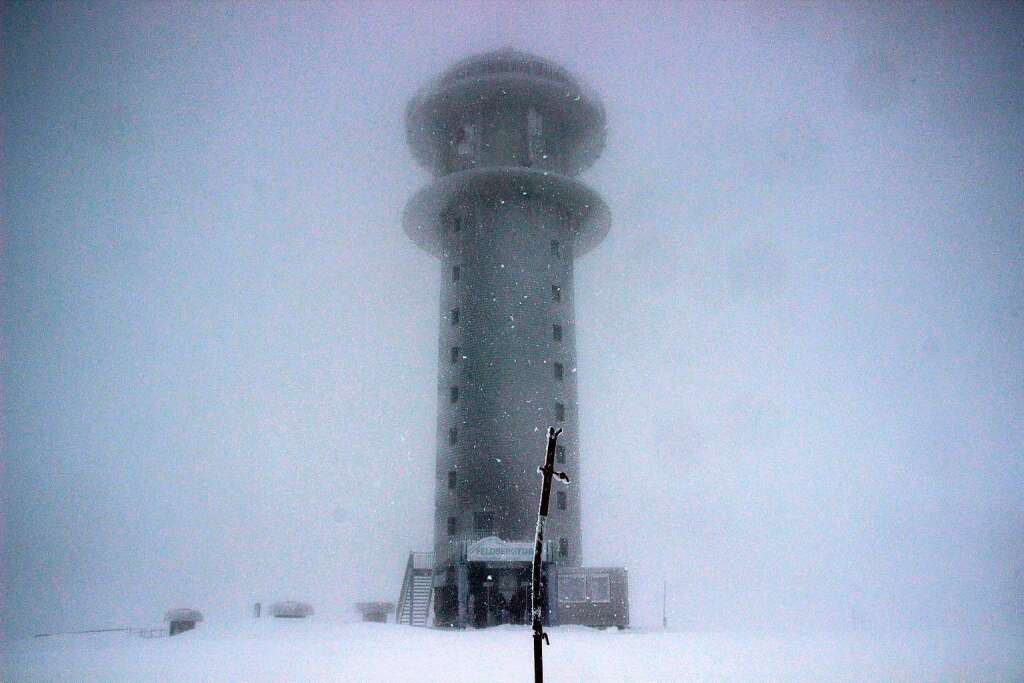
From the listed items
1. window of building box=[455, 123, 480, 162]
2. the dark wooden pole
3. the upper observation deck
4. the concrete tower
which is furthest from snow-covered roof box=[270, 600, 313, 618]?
the dark wooden pole

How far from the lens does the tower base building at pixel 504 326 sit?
3888 centimetres

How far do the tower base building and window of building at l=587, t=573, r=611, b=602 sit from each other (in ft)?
0.21

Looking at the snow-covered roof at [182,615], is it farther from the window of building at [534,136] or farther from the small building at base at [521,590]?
the window of building at [534,136]

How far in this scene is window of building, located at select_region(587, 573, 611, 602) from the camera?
3853 cm

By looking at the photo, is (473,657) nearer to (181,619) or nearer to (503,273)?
(181,619)

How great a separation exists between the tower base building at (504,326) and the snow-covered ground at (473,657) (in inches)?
228

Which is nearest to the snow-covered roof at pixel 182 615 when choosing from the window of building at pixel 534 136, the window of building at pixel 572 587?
the window of building at pixel 572 587

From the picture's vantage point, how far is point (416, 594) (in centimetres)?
4384

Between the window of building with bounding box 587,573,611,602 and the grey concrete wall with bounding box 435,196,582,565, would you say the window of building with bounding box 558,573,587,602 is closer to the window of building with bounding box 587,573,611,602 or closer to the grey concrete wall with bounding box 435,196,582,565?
the window of building with bounding box 587,573,611,602

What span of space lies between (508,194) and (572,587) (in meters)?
22.4

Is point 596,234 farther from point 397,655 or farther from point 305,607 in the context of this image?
point 397,655

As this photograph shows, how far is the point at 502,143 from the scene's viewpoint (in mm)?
51188

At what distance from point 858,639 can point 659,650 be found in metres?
12.1

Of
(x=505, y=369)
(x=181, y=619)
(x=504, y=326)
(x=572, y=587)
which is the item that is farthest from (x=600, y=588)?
(x=181, y=619)
